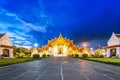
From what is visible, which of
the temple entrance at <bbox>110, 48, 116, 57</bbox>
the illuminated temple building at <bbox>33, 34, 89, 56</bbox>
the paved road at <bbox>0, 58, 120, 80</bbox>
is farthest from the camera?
the illuminated temple building at <bbox>33, 34, 89, 56</bbox>

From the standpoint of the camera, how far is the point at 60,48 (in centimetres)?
8406

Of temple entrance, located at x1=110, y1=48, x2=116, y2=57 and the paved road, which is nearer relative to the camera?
the paved road

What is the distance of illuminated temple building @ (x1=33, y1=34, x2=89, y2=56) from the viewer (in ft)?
274

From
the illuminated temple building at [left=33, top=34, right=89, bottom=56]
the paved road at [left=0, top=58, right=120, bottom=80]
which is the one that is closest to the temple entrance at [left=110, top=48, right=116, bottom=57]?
the illuminated temple building at [left=33, top=34, right=89, bottom=56]

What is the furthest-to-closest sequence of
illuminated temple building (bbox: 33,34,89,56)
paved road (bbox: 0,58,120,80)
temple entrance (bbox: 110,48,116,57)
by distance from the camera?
illuminated temple building (bbox: 33,34,89,56) < temple entrance (bbox: 110,48,116,57) < paved road (bbox: 0,58,120,80)

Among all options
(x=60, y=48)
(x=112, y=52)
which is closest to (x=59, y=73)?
Result: (x=112, y=52)

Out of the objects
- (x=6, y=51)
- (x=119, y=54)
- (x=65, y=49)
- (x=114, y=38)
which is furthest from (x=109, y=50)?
(x=6, y=51)

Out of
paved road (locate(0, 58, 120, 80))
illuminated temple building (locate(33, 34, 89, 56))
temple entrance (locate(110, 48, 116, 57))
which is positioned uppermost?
illuminated temple building (locate(33, 34, 89, 56))

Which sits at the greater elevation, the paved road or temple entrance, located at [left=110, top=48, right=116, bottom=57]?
temple entrance, located at [left=110, top=48, right=116, bottom=57]

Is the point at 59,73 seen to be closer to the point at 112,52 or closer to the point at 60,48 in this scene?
the point at 112,52

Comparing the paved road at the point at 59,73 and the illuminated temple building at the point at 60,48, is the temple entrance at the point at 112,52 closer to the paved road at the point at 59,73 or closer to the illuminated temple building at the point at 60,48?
the illuminated temple building at the point at 60,48

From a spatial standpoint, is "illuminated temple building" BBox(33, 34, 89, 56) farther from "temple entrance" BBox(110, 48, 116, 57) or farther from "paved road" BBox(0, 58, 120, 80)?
"paved road" BBox(0, 58, 120, 80)

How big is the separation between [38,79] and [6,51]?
1988 inches

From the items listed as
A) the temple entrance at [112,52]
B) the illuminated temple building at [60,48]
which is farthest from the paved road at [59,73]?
→ the illuminated temple building at [60,48]
